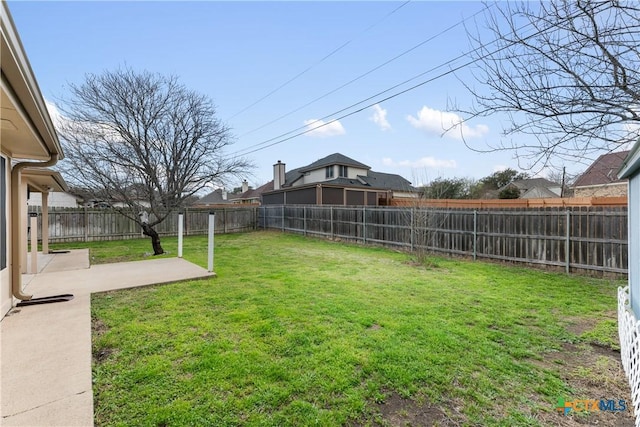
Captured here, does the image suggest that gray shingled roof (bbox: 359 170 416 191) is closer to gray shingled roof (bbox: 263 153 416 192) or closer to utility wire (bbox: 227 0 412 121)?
gray shingled roof (bbox: 263 153 416 192)

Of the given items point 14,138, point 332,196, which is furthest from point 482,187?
point 14,138

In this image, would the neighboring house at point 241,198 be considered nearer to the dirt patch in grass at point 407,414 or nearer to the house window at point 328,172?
the house window at point 328,172

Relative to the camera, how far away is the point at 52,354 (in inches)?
108

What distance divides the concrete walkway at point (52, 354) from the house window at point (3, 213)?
2.55 feet

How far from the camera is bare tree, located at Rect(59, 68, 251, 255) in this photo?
8.77 meters

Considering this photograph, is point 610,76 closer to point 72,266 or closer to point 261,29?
point 72,266

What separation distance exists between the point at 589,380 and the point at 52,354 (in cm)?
493

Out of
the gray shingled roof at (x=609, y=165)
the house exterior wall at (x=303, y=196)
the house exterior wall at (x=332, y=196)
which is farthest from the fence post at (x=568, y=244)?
the house exterior wall at (x=303, y=196)

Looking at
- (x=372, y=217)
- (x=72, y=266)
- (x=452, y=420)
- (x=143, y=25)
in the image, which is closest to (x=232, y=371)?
(x=452, y=420)

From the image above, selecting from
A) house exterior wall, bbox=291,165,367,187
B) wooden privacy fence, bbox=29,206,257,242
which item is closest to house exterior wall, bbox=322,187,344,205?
house exterior wall, bbox=291,165,367,187

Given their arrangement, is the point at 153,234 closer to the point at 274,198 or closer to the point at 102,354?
the point at 102,354

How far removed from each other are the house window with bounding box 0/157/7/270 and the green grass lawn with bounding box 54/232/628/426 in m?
1.21

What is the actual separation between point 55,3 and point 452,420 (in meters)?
9.69

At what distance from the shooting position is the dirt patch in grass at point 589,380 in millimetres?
2096
